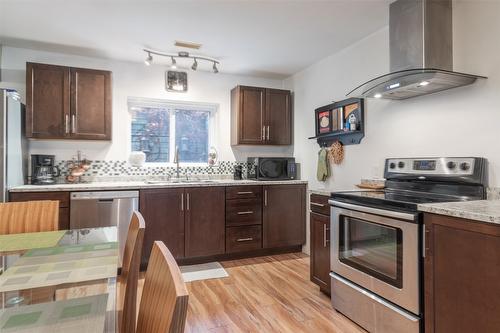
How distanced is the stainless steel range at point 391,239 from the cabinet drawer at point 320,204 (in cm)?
13

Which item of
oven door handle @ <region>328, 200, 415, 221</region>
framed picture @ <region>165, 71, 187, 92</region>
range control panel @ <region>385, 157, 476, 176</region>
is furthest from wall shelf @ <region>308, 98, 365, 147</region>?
framed picture @ <region>165, 71, 187, 92</region>

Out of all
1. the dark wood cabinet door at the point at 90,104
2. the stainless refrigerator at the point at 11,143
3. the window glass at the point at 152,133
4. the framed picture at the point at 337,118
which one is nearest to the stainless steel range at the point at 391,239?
the framed picture at the point at 337,118

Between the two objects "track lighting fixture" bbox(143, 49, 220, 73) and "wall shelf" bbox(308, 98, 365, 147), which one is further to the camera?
"track lighting fixture" bbox(143, 49, 220, 73)

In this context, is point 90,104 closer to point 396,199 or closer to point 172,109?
point 172,109

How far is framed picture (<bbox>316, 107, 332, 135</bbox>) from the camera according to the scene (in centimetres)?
331

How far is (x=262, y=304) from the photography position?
2418mm

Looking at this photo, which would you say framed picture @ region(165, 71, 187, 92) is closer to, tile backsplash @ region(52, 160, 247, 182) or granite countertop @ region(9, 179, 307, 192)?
tile backsplash @ region(52, 160, 247, 182)

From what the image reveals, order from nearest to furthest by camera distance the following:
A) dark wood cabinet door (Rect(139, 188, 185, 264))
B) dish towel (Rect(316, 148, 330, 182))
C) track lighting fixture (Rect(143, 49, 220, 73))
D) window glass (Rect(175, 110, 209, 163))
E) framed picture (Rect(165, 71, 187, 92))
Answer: dark wood cabinet door (Rect(139, 188, 185, 264)) < track lighting fixture (Rect(143, 49, 220, 73)) < dish towel (Rect(316, 148, 330, 182)) < framed picture (Rect(165, 71, 187, 92)) < window glass (Rect(175, 110, 209, 163))

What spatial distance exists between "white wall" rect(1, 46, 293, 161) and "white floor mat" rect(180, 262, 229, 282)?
1.43 metres

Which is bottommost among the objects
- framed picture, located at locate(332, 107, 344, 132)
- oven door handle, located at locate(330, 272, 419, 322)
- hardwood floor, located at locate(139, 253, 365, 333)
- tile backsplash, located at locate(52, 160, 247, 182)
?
hardwood floor, located at locate(139, 253, 365, 333)

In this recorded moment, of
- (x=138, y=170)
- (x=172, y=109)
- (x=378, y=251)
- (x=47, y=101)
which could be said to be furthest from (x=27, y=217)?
(x=172, y=109)

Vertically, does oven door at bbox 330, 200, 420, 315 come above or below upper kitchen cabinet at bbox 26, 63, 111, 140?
below

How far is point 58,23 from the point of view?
2619mm

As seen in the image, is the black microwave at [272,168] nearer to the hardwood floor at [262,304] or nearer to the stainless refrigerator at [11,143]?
the hardwood floor at [262,304]
